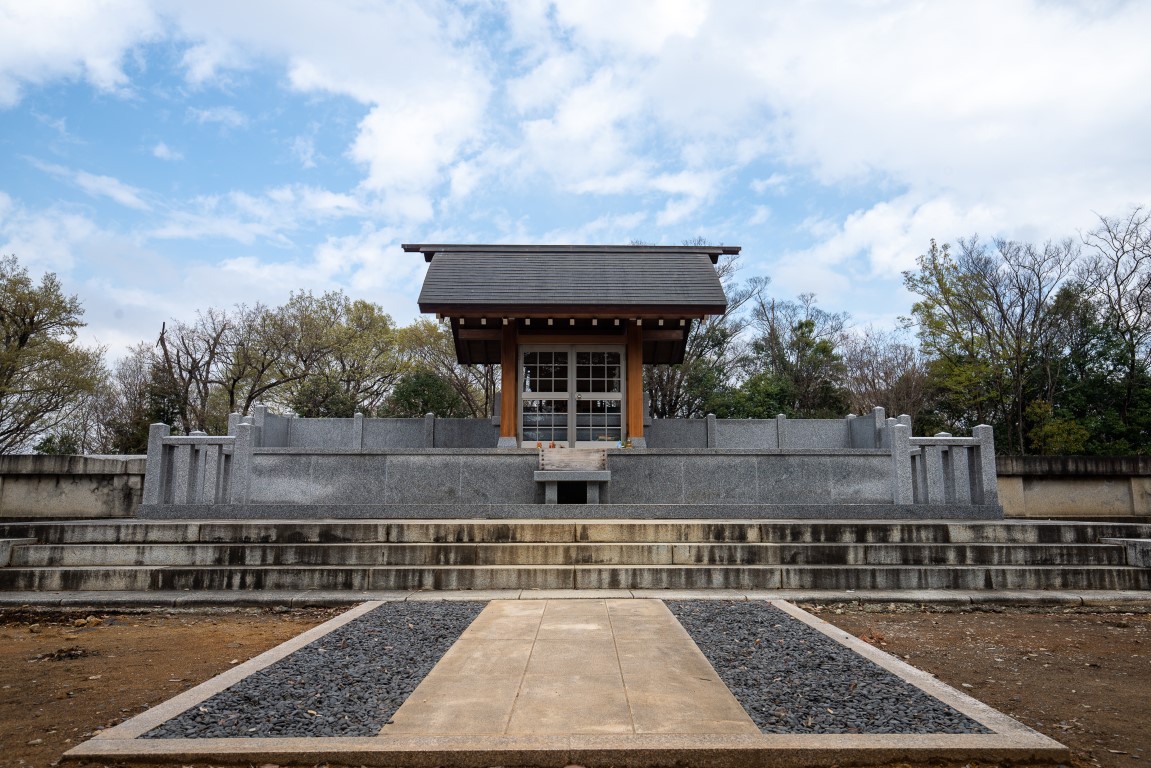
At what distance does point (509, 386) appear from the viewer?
15.3m

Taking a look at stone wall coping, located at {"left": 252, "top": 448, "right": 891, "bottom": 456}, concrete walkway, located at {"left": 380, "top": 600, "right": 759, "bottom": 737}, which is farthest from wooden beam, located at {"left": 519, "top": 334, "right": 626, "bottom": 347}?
concrete walkway, located at {"left": 380, "top": 600, "right": 759, "bottom": 737}

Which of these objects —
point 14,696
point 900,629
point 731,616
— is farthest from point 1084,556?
point 14,696

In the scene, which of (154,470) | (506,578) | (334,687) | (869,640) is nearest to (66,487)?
(154,470)

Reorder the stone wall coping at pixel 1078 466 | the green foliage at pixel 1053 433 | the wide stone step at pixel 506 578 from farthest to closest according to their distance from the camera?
1. the green foliage at pixel 1053 433
2. the stone wall coping at pixel 1078 466
3. the wide stone step at pixel 506 578

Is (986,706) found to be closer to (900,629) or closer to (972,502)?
(900,629)

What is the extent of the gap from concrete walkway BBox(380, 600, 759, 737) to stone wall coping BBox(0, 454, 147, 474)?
29.8ft

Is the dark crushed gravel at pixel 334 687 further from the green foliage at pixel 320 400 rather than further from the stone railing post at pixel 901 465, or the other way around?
the green foliage at pixel 320 400

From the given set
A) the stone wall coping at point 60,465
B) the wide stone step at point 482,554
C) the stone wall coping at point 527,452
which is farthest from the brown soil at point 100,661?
the stone wall coping at point 60,465

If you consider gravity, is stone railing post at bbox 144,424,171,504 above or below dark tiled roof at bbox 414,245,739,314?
below

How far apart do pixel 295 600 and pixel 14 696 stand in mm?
3040

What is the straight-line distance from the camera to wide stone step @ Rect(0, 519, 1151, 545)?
27.9 ft

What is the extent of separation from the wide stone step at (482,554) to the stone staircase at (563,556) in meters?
0.01

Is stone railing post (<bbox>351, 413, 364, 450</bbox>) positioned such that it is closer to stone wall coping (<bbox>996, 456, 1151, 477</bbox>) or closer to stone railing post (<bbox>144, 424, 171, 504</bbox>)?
stone railing post (<bbox>144, 424, 171, 504</bbox>)

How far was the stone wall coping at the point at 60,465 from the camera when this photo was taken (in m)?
11.4
